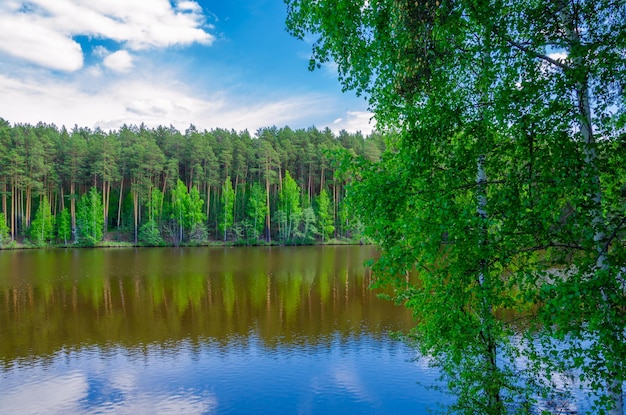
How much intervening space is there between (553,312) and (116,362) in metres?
13.8

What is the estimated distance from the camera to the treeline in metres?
63.9

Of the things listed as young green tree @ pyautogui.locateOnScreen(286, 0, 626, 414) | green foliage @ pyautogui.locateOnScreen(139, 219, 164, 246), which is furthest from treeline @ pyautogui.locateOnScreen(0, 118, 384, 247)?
young green tree @ pyautogui.locateOnScreen(286, 0, 626, 414)

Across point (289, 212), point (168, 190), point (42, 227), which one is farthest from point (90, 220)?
point (289, 212)

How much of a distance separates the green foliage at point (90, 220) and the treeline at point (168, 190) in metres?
0.16

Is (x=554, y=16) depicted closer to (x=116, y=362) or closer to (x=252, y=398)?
(x=252, y=398)

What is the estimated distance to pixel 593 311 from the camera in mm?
4137

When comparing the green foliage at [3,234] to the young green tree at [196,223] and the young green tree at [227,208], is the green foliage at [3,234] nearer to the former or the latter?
the young green tree at [196,223]

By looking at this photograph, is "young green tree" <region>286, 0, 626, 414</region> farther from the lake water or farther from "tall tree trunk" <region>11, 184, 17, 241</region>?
"tall tree trunk" <region>11, 184, 17, 241</region>

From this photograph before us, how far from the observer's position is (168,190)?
73312 millimetres

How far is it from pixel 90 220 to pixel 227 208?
2053 centimetres

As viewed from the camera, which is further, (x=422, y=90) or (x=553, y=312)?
(x=422, y=90)

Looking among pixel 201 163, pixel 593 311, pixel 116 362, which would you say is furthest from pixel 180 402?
pixel 201 163

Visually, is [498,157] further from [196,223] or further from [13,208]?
[13,208]

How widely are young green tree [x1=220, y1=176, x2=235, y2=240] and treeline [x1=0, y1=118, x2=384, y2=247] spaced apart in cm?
22
